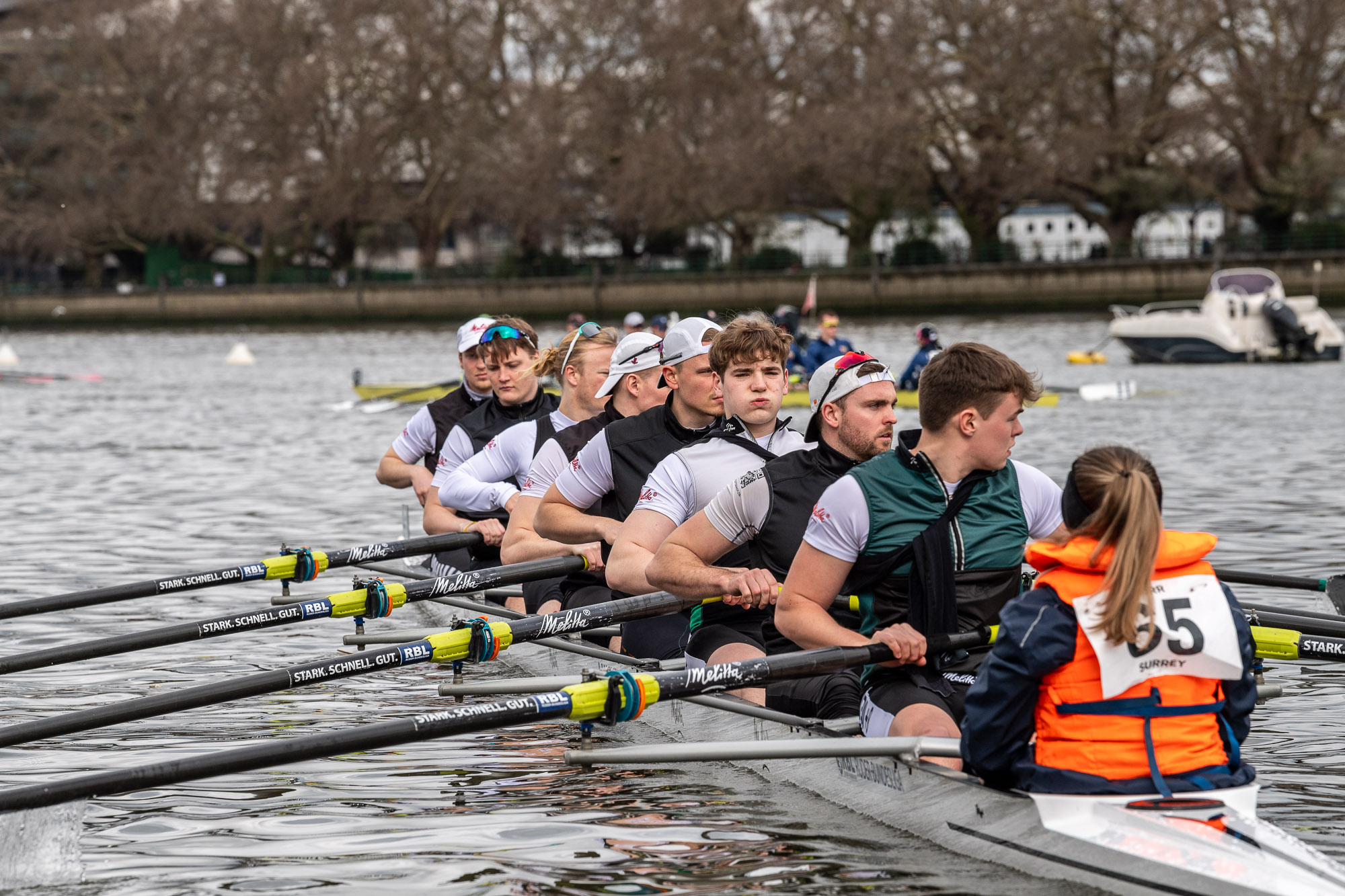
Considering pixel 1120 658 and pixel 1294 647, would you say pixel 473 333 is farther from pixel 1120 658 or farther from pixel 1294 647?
pixel 1120 658

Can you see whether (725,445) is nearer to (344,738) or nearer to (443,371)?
(344,738)

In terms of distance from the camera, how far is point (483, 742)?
7.87 metres

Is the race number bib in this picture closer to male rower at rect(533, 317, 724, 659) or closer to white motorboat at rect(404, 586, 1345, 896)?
white motorboat at rect(404, 586, 1345, 896)

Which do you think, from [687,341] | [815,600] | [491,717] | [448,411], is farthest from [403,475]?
[815,600]

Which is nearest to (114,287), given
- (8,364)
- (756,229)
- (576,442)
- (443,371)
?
(756,229)

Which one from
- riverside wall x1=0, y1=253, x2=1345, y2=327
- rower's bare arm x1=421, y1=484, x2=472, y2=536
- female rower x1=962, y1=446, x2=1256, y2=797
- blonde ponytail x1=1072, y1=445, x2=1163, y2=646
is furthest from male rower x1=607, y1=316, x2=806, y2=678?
riverside wall x1=0, y1=253, x2=1345, y2=327

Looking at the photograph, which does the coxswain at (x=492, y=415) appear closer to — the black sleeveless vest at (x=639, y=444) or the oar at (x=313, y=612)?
the oar at (x=313, y=612)

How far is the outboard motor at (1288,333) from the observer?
36000 mm

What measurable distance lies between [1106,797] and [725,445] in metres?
2.50

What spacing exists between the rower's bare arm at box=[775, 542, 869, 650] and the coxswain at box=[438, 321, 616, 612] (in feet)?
10.5

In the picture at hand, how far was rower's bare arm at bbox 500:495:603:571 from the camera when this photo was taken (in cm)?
841

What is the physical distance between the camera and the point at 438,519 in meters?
9.97

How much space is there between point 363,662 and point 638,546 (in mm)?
1180

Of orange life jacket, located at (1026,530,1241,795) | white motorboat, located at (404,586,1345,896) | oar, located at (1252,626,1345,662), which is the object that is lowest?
white motorboat, located at (404,586,1345,896)
